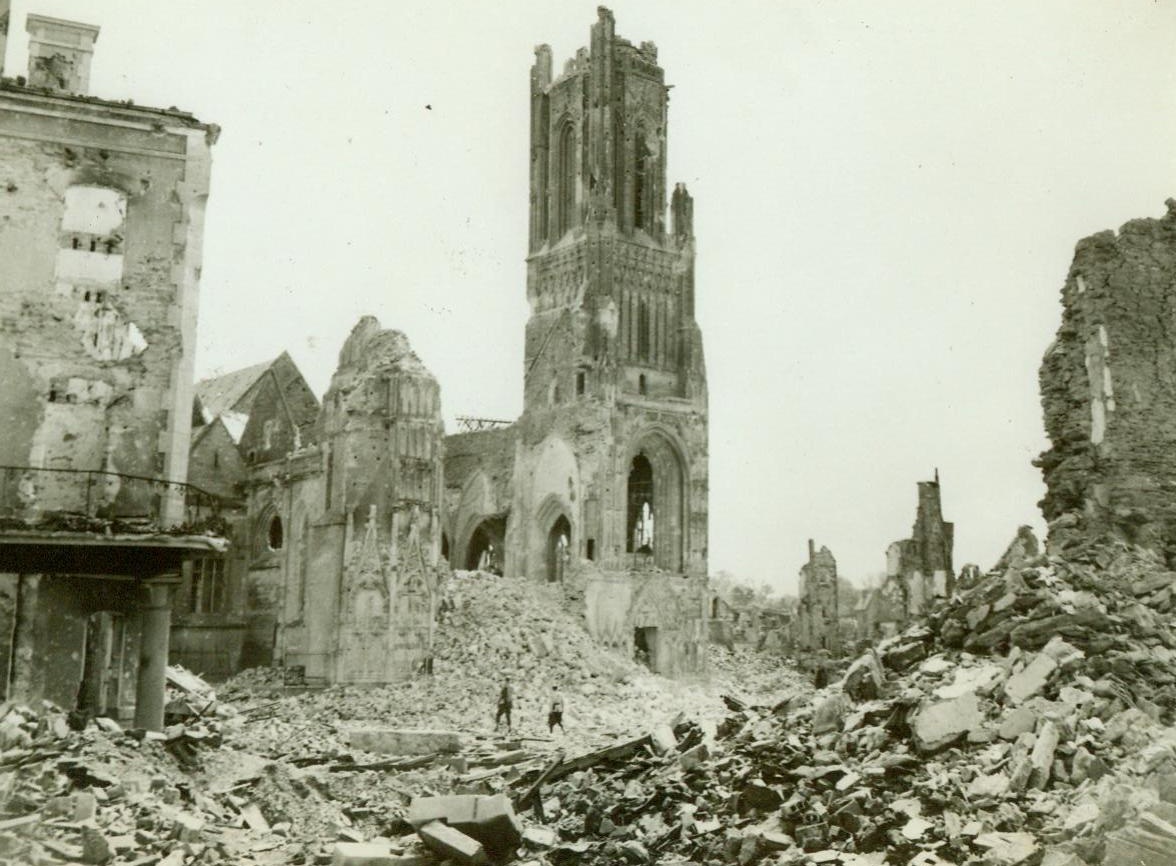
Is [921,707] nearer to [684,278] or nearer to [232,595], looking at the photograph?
[232,595]

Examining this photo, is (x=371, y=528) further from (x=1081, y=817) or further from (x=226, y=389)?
(x=1081, y=817)

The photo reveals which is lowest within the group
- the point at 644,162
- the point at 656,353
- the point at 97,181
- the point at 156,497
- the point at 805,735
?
the point at 805,735

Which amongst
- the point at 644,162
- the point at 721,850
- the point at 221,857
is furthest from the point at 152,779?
the point at 644,162

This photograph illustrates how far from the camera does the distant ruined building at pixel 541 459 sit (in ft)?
104

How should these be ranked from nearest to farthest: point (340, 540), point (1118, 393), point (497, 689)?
point (1118, 393)
point (497, 689)
point (340, 540)

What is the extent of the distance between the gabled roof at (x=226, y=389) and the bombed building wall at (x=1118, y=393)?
3079 centimetres

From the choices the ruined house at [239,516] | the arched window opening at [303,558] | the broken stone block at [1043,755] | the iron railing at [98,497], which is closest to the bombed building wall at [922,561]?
the arched window opening at [303,558]

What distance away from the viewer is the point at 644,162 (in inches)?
1944

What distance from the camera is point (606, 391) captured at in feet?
146

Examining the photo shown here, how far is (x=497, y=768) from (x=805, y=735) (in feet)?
18.8

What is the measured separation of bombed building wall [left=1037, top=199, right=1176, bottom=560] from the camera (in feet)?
48.2

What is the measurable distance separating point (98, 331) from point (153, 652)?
211 inches

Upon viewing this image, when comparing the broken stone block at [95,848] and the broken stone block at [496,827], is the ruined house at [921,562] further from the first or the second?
the broken stone block at [95,848]

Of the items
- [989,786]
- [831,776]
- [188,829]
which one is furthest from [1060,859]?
[188,829]
